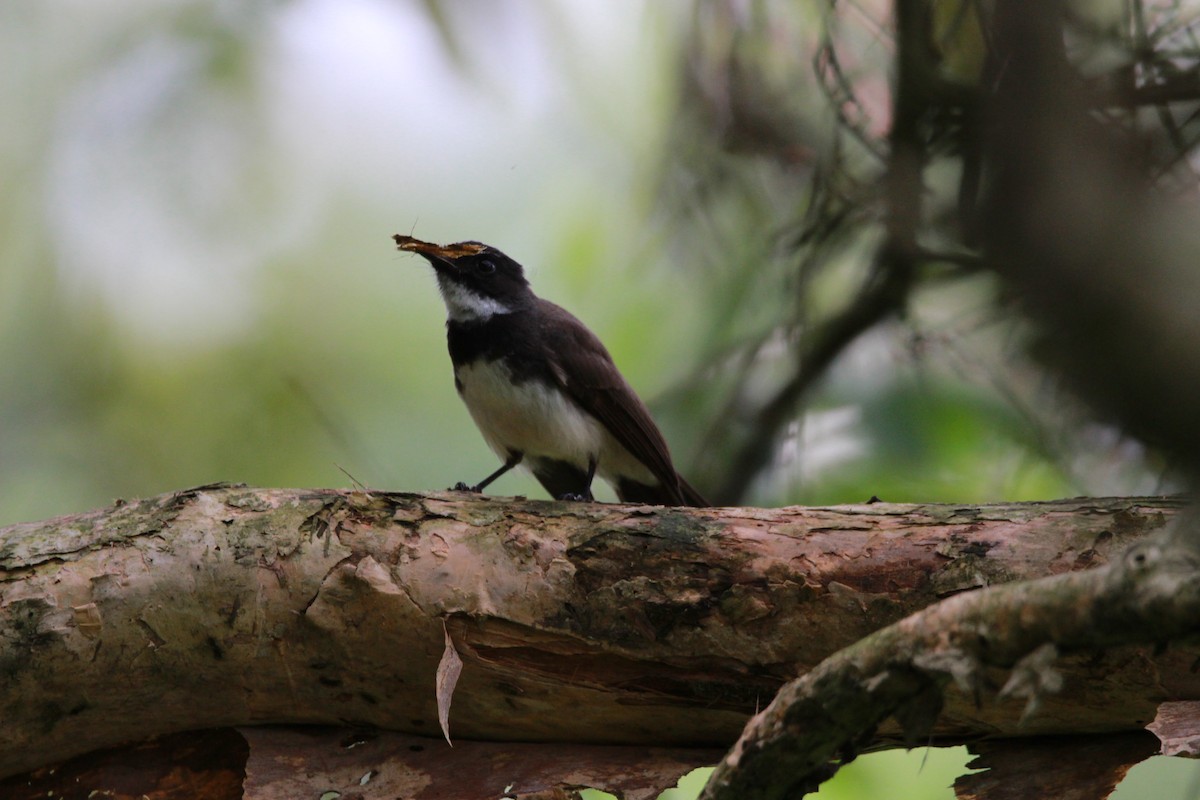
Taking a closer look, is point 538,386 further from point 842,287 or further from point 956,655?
point 956,655

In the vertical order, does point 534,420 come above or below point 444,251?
below

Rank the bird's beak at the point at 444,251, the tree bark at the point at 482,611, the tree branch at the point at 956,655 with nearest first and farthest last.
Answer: the tree branch at the point at 956,655 → the tree bark at the point at 482,611 → the bird's beak at the point at 444,251

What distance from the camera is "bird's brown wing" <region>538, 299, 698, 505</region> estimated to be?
475cm

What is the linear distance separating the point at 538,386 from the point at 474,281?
66 cm

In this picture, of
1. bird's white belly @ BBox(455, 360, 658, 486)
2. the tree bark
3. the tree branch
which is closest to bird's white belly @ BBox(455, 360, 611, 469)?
bird's white belly @ BBox(455, 360, 658, 486)

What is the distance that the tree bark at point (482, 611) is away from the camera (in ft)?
10.3

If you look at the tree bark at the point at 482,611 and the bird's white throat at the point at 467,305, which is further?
the bird's white throat at the point at 467,305

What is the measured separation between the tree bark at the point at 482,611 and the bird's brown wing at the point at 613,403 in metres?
1.34

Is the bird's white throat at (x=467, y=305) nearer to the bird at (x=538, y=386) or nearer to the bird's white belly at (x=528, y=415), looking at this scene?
the bird at (x=538, y=386)

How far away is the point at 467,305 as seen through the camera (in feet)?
16.6

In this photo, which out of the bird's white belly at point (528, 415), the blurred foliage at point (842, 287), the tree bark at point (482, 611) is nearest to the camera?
the tree bark at point (482, 611)

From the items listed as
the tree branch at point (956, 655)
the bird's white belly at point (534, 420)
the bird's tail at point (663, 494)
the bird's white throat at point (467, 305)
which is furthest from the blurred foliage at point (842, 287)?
the tree branch at point (956, 655)

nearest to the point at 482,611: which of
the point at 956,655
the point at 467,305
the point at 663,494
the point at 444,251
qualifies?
the point at 956,655

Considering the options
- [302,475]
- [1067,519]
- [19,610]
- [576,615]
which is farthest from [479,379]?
[1067,519]
